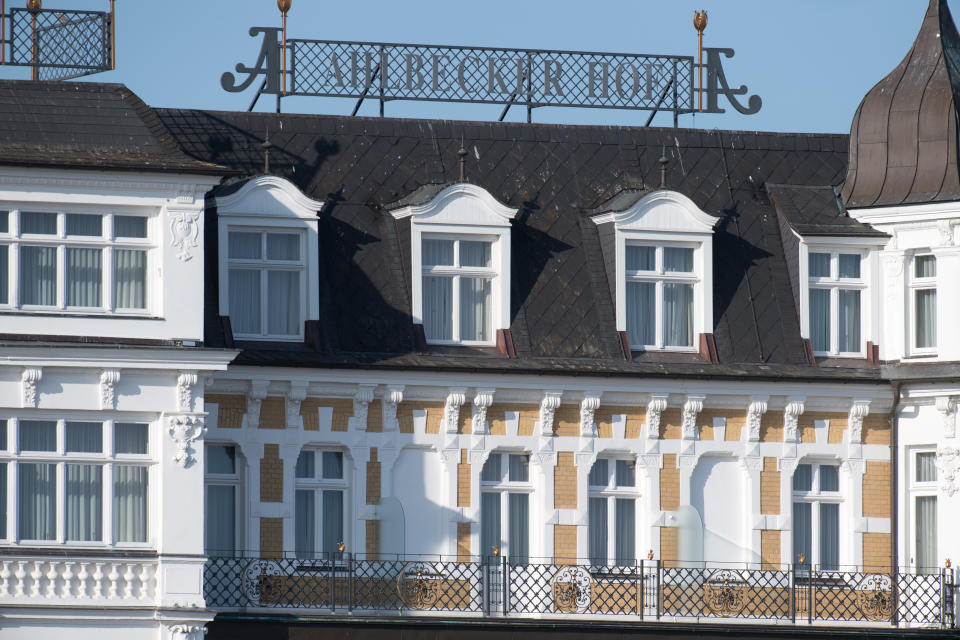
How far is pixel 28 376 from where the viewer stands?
117 feet

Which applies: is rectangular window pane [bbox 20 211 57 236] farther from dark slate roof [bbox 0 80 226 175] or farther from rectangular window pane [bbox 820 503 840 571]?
rectangular window pane [bbox 820 503 840 571]

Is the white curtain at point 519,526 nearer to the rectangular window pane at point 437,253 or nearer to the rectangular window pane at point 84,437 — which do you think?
the rectangular window pane at point 437,253

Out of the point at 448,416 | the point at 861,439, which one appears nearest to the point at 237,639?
the point at 448,416

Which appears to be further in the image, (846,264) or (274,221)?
(846,264)

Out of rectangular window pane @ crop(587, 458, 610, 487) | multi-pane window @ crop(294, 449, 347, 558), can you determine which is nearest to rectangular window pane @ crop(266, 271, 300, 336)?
multi-pane window @ crop(294, 449, 347, 558)

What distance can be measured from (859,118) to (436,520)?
9.46 m

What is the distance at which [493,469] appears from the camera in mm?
39281

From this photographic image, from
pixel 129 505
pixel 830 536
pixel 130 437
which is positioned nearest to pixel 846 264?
pixel 830 536

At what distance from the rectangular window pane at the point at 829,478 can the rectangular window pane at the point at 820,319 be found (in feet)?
6.17

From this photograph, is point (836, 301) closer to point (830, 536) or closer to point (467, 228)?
point (830, 536)

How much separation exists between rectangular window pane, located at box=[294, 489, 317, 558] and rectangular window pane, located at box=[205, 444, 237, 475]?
3.60ft

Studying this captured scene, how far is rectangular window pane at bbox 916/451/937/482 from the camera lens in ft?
131

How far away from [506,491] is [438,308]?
3.00 metres

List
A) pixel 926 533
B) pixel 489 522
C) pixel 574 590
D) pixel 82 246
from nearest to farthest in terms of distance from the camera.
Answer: pixel 82 246
pixel 574 590
pixel 489 522
pixel 926 533
